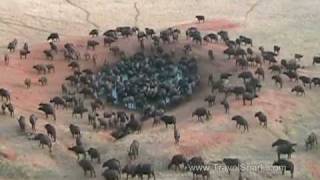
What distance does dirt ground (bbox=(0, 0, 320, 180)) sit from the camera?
20.3m

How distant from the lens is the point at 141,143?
21.0 metres

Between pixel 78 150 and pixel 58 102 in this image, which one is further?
pixel 58 102

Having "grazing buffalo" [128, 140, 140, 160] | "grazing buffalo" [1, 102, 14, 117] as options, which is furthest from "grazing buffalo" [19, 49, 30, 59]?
"grazing buffalo" [128, 140, 140, 160]

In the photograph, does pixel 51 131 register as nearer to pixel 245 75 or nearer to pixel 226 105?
pixel 226 105

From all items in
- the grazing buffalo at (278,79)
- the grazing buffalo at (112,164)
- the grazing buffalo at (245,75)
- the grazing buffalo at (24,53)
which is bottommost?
the grazing buffalo at (112,164)

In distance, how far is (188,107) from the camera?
81.8ft

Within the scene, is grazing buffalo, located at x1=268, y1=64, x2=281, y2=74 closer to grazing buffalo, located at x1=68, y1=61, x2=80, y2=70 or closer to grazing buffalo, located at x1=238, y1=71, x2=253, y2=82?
grazing buffalo, located at x1=238, y1=71, x2=253, y2=82

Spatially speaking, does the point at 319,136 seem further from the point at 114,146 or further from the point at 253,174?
the point at 114,146

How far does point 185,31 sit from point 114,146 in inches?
491

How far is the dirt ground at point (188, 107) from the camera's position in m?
20.3

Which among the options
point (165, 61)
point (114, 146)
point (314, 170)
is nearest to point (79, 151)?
point (114, 146)

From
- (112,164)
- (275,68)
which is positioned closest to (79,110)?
(112,164)

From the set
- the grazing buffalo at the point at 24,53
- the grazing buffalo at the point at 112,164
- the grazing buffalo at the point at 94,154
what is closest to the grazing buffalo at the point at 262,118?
the grazing buffalo at the point at 112,164

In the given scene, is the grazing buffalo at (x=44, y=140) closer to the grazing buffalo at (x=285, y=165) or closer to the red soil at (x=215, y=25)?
the grazing buffalo at (x=285, y=165)
